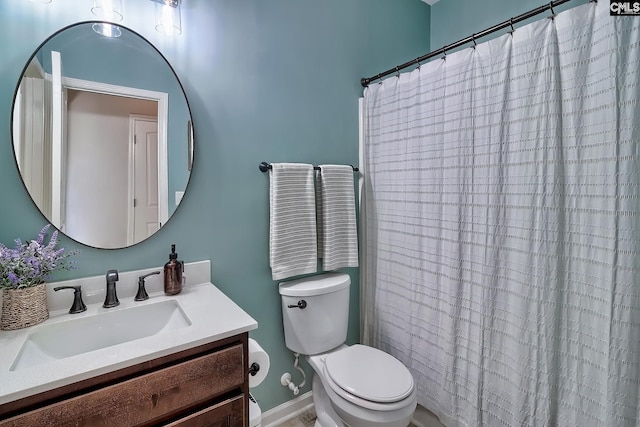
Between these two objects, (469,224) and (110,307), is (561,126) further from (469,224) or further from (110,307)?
(110,307)

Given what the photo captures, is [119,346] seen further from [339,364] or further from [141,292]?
[339,364]

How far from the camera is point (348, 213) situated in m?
1.83

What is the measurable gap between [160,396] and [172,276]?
0.51 meters

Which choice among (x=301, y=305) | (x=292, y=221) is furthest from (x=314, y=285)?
(x=292, y=221)

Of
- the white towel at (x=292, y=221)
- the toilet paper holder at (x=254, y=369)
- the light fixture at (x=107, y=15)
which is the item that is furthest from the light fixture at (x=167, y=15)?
the toilet paper holder at (x=254, y=369)

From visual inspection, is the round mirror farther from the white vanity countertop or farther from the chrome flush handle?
the chrome flush handle

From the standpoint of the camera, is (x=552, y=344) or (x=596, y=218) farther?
(x=552, y=344)

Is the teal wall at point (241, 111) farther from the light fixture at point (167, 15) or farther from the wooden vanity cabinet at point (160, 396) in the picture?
the wooden vanity cabinet at point (160, 396)

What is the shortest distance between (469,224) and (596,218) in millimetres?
450

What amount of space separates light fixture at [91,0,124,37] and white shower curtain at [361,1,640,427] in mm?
1358

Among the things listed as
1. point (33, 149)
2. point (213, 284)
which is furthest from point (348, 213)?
point (33, 149)

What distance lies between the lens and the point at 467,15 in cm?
205

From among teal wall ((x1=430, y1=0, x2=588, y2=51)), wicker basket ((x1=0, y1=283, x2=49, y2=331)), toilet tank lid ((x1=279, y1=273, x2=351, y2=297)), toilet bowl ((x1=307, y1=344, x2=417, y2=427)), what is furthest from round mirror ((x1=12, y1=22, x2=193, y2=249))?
teal wall ((x1=430, y1=0, x2=588, y2=51))

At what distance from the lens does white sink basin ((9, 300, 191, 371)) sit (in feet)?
3.18
